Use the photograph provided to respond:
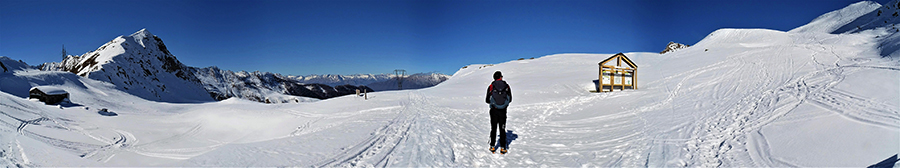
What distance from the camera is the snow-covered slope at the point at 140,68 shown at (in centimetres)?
3855

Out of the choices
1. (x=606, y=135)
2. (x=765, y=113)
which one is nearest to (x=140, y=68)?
(x=606, y=135)

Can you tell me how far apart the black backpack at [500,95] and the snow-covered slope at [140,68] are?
44.1 meters

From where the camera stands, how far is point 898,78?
26.1ft

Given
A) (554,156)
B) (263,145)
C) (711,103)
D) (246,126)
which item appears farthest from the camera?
(246,126)

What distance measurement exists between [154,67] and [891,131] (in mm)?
72717

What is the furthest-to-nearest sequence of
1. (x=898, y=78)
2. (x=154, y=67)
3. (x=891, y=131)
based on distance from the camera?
1. (x=154, y=67)
2. (x=898, y=78)
3. (x=891, y=131)

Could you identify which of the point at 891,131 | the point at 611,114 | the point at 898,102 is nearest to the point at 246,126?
the point at 611,114

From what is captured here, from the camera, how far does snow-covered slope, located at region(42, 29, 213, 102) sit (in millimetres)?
38553

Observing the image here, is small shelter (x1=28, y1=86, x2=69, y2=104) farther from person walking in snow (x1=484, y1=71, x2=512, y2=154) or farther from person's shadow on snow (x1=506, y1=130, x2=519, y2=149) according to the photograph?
person walking in snow (x1=484, y1=71, x2=512, y2=154)

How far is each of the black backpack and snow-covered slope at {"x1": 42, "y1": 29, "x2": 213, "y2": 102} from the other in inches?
1737

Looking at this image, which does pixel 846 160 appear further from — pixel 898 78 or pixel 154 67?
pixel 154 67

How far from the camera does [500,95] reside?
19.6 ft

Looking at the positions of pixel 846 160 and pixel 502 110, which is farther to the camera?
pixel 502 110

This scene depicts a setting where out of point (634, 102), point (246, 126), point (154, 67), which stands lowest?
point (246, 126)
